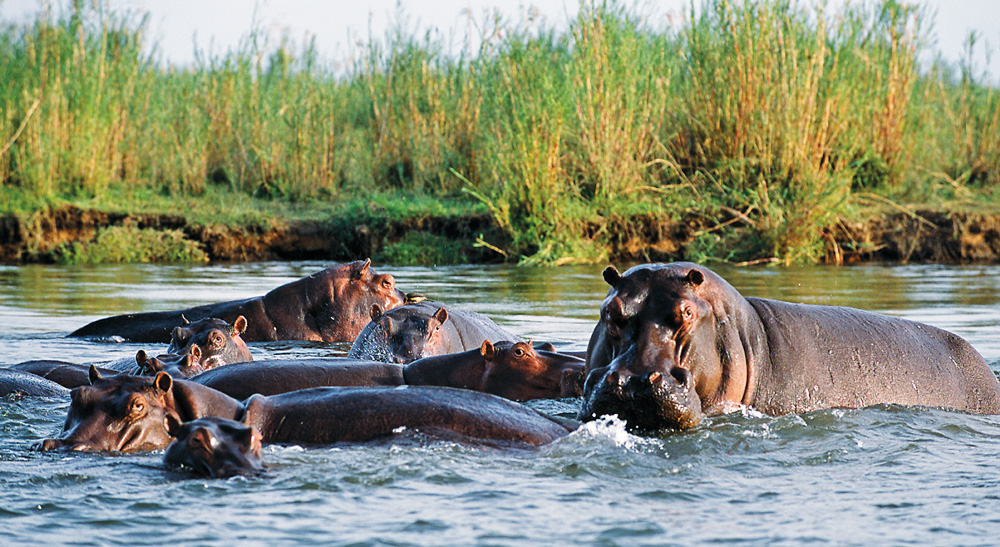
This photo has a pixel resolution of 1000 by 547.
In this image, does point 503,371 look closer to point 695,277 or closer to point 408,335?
point 408,335

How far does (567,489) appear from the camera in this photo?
326cm

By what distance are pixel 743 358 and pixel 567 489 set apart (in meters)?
1.07

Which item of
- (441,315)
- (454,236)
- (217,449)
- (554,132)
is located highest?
(554,132)

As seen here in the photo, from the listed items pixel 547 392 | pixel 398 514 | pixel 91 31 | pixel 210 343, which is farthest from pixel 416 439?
pixel 91 31

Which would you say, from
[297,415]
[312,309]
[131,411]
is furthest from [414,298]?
[131,411]

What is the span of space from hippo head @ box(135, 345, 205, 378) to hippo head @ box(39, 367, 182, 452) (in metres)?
0.54

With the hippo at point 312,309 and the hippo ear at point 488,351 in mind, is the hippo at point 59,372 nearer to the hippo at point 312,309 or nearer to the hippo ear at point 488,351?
the hippo ear at point 488,351

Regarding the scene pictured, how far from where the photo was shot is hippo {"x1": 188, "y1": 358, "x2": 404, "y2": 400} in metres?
4.47

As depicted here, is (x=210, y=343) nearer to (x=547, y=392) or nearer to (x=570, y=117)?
(x=547, y=392)

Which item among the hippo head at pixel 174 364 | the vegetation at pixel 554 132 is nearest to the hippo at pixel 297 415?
the hippo head at pixel 174 364

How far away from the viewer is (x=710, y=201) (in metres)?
12.5

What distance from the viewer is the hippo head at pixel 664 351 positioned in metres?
3.61

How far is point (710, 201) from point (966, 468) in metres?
9.07

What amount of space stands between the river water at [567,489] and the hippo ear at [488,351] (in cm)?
39
